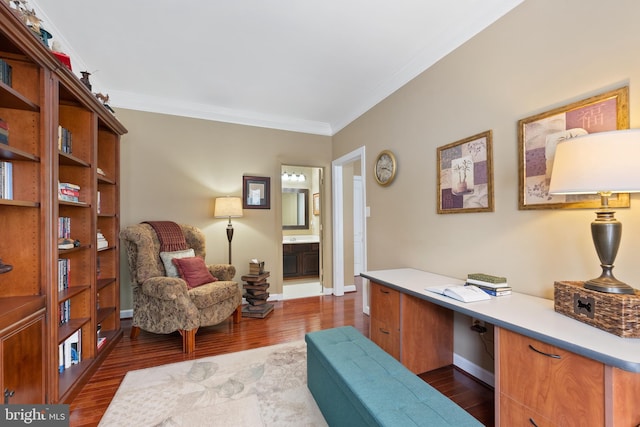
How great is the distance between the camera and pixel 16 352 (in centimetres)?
137

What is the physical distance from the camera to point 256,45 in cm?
237

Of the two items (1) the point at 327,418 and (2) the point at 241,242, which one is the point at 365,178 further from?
(1) the point at 327,418

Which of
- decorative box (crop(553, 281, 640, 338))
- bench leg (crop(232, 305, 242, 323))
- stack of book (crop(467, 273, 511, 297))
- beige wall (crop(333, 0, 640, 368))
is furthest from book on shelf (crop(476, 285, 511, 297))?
bench leg (crop(232, 305, 242, 323))

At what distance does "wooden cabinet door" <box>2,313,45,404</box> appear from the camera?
4.31ft

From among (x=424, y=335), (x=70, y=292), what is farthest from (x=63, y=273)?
(x=424, y=335)

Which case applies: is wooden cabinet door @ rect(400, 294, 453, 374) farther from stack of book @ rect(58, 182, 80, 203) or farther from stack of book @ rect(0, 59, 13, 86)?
stack of book @ rect(0, 59, 13, 86)

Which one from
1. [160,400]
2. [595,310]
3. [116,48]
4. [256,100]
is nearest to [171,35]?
[116,48]

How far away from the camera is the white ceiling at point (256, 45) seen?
195 cm

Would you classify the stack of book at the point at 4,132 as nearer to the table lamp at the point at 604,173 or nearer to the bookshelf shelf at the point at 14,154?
the bookshelf shelf at the point at 14,154

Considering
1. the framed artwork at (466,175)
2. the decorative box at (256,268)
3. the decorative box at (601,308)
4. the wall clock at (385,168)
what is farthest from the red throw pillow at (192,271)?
the decorative box at (601,308)

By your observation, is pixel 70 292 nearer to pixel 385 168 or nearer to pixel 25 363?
pixel 25 363

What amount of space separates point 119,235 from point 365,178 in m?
2.77

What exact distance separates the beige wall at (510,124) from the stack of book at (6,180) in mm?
2891

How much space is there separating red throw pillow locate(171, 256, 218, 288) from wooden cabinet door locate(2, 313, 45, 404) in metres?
1.23
